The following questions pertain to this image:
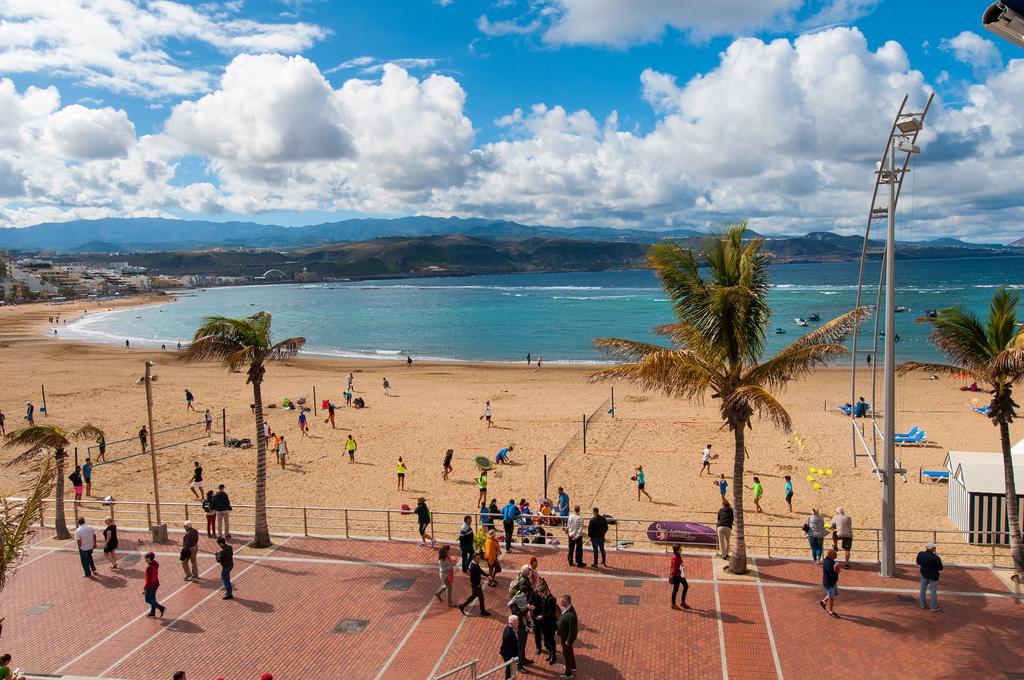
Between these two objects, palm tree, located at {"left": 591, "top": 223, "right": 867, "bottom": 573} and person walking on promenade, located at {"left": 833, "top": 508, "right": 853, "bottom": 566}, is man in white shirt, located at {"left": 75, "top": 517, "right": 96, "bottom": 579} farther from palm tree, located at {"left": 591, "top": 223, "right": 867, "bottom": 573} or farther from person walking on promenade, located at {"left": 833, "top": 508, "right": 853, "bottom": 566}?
person walking on promenade, located at {"left": 833, "top": 508, "right": 853, "bottom": 566}

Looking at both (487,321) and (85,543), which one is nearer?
(85,543)

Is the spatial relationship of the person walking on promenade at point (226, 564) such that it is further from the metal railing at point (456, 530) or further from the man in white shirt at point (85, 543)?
the man in white shirt at point (85, 543)

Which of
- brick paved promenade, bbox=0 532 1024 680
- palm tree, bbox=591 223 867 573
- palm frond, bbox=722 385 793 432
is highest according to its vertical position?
palm tree, bbox=591 223 867 573

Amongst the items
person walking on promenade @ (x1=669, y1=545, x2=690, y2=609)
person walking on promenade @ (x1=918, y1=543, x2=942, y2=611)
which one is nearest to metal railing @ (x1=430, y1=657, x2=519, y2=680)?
person walking on promenade @ (x1=669, y1=545, x2=690, y2=609)

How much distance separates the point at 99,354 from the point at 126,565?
2139 inches

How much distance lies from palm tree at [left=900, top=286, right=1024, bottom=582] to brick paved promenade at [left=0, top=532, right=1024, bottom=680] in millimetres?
1545

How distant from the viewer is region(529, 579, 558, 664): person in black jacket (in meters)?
9.55

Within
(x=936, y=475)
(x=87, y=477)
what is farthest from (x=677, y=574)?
(x=87, y=477)

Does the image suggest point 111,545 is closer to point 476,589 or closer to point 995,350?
point 476,589

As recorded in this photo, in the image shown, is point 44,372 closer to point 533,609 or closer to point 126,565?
point 126,565

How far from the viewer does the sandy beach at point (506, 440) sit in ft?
63.8

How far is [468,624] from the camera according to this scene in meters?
10.7

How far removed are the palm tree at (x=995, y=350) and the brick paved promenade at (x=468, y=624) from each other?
1545 millimetres

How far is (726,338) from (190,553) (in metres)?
10.2
